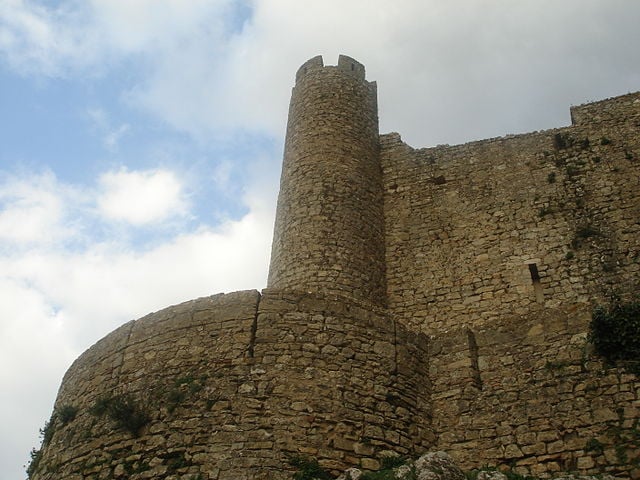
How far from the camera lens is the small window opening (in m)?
15.4

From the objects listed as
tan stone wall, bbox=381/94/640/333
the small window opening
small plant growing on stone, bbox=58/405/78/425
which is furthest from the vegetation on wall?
small plant growing on stone, bbox=58/405/78/425

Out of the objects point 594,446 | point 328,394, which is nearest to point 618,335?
point 594,446

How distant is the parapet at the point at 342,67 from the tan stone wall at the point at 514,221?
238 centimetres

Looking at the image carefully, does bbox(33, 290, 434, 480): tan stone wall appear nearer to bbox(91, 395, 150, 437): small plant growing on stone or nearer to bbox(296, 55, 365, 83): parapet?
bbox(91, 395, 150, 437): small plant growing on stone

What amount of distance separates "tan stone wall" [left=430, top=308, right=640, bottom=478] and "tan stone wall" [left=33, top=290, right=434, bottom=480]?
1.36ft

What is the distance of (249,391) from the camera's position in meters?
9.45

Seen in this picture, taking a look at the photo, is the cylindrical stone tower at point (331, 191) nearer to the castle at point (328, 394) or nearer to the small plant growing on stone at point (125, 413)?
the castle at point (328, 394)

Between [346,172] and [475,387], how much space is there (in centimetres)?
844

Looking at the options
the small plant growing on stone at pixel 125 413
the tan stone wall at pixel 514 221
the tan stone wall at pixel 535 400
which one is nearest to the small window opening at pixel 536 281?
the tan stone wall at pixel 514 221

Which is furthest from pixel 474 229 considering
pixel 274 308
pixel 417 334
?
pixel 274 308

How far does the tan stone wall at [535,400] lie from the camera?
28.9 ft

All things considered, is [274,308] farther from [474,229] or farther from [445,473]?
[474,229]

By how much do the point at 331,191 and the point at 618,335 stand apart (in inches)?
335

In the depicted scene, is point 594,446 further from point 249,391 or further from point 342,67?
point 342,67
